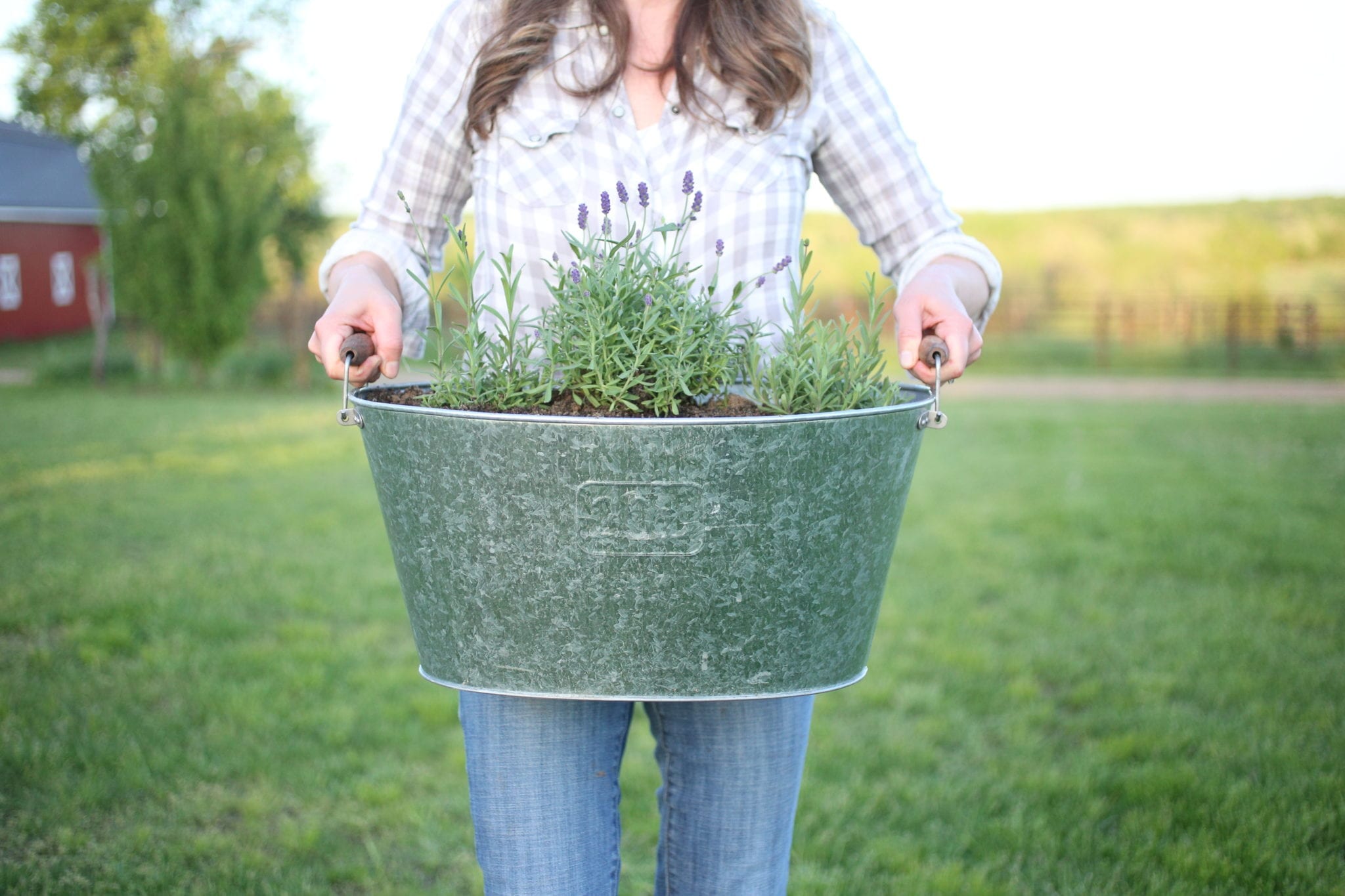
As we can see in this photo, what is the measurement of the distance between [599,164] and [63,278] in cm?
2971

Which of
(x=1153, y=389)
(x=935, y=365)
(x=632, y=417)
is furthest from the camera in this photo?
(x=1153, y=389)

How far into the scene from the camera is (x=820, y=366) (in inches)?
49.0

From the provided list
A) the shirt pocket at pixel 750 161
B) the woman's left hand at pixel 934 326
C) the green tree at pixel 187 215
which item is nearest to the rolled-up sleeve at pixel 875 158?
the shirt pocket at pixel 750 161

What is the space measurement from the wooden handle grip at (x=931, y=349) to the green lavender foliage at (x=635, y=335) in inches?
8.8

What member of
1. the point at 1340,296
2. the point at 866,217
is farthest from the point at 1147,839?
the point at 1340,296

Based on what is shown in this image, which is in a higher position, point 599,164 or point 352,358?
point 599,164

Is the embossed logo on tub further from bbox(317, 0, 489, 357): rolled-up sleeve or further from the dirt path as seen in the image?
the dirt path

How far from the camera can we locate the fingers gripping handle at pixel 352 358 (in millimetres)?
1255

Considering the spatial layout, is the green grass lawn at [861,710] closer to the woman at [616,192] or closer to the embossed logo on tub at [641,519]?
the woman at [616,192]

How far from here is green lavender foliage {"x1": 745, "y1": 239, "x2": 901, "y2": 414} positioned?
1.23 m

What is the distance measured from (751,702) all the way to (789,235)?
27.9 inches

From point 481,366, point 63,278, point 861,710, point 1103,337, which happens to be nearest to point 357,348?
point 481,366

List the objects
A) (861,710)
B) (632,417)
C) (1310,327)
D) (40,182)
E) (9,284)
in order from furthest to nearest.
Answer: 1. (40,182)
2. (9,284)
3. (1310,327)
4. (861,710)
5. (632,417)

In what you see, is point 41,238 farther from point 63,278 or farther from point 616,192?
point 616,192
